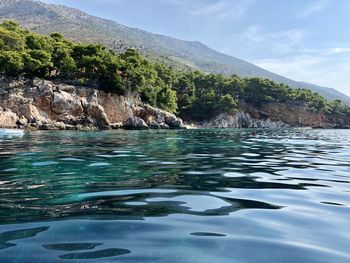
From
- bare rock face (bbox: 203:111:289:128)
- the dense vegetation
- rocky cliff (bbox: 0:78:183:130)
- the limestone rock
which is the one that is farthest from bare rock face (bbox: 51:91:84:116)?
bare rock face (bbox: 203:111:289:128)

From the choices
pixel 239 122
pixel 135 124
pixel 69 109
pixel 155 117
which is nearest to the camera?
pixel 69 109

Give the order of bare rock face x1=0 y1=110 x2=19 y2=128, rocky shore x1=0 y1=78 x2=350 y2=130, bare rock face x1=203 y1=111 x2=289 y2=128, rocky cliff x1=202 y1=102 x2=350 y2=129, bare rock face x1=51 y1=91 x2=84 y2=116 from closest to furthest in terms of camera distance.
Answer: bare rock face x1=0 y1=110 x2=19 y2=128 → rocky shore x1=0 y1=78 x2=350 y2=130 → bare rock face x1=51 y1=91 x2=84 y2=116 → bare rock face x1=203 y1=111 x2=289 y2=128 → rocky cliff x1=202 y1=102 x2=350 y2=129

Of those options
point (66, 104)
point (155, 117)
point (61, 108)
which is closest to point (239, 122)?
point (155, 117)

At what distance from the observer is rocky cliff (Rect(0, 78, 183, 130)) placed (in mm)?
45344

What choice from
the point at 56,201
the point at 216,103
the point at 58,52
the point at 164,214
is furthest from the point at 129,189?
the point at 216,103

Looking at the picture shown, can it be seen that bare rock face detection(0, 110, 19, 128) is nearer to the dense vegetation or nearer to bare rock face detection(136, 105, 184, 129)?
the dense vegetation

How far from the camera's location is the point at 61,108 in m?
49.3

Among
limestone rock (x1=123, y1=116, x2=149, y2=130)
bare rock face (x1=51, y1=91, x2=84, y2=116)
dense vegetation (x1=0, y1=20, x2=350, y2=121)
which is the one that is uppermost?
dense vegetation (x1=0, y1=20, x2=350, y2=121)

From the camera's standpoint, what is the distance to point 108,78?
186 ft

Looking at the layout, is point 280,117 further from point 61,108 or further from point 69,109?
point 61,108

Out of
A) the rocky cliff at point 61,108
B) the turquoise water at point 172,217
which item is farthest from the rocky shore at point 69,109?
the turquoise water at point 172,217

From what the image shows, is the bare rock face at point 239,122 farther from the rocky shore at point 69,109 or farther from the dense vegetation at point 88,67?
the rocky shore at point 69,109

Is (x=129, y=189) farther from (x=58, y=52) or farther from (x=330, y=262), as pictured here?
(x=58, y=52)

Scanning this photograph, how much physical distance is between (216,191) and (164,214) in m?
2.12
